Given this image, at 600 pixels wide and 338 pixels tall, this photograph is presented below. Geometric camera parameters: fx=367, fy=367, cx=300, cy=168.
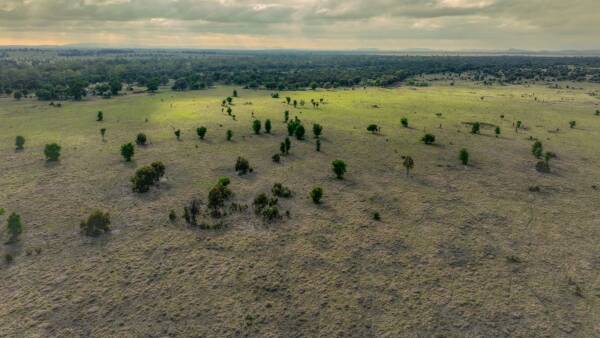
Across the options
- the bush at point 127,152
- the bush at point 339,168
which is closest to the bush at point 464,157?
the bush at point 339,168

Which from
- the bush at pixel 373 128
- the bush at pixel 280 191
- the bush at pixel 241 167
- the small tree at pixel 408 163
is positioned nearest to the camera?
the bush at pixel 280 191

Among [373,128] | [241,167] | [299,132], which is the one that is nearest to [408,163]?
[241,167]

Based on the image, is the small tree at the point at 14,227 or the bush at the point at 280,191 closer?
the small tree at the point at 14,227

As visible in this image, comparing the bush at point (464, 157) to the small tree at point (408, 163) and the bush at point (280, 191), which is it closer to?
the small tree at point (408, 163)

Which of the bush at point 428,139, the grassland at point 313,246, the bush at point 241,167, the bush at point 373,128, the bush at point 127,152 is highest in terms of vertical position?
the bush at point 373,128

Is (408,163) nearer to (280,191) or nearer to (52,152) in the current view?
(280,191)

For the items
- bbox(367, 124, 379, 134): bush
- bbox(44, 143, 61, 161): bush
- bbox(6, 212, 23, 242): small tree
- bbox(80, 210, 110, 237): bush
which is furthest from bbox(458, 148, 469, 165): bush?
bbox(44, 143, 61, 161): bush
